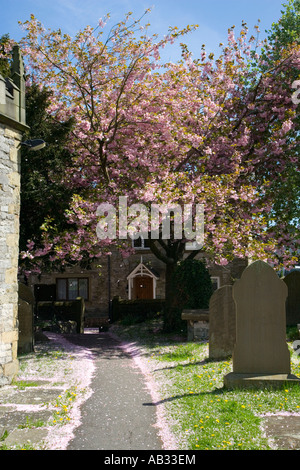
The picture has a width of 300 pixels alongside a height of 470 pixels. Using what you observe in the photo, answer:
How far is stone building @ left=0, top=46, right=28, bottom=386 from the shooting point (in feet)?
31.2

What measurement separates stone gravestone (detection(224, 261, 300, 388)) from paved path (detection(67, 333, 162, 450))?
1.79m

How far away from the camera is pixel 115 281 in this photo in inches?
1229

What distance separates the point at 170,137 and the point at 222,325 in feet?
25.6

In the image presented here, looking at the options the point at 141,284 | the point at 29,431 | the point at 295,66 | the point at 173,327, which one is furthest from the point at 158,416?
the point at 141,284

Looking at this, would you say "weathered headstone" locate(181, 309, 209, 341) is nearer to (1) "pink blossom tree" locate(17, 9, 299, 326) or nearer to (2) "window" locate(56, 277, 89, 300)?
(1) "pink blossom tree" locate(17, 9, 299, 326)

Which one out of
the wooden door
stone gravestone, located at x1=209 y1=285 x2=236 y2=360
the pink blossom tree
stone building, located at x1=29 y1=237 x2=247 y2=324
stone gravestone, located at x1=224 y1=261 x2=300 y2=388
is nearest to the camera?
stone gravestone, located at x1=224 y1=261 x2=300 y2=388

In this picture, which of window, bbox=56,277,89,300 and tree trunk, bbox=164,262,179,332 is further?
window, bbox=56,277,89,300

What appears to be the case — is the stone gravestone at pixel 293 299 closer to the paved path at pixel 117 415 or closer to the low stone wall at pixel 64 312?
the paved path at pixel 117 415

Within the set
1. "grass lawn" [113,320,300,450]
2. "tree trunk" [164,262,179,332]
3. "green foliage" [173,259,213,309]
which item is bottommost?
"grass lawn" [113,320,300,450]

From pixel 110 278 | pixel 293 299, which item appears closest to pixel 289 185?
pixel 293 299

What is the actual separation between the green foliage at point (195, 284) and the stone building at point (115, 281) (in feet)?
41.6

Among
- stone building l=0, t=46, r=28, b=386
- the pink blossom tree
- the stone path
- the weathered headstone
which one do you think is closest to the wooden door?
the pink blossom tree
